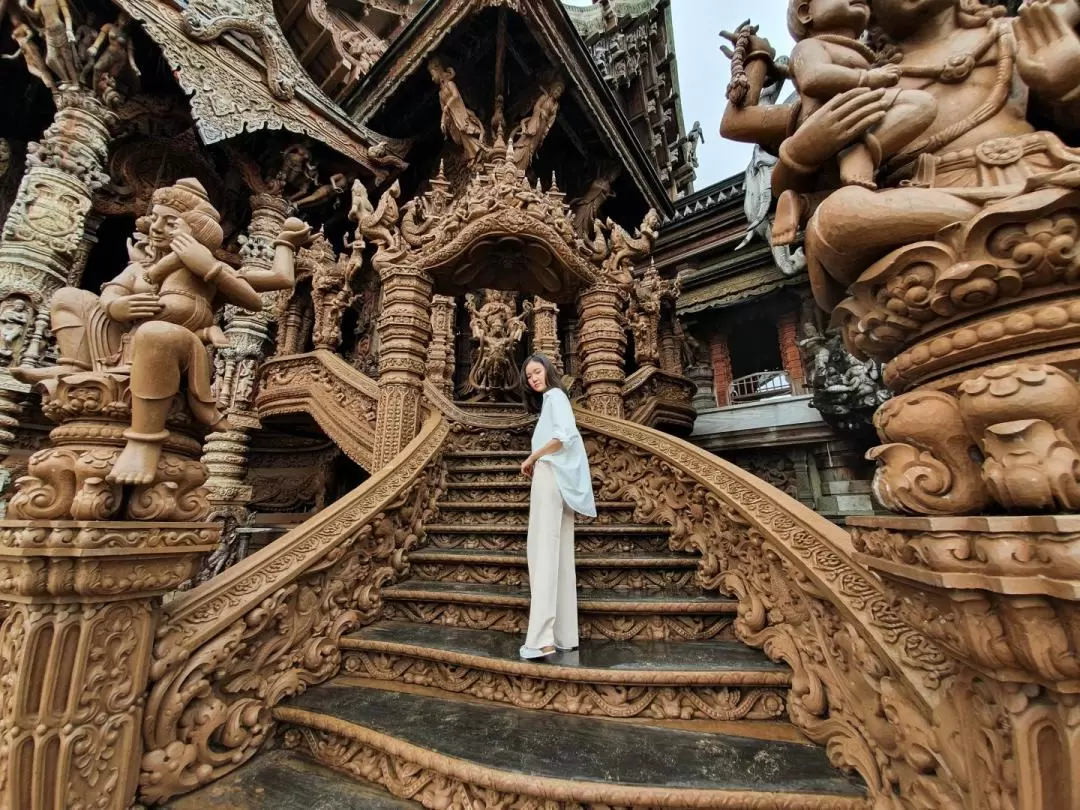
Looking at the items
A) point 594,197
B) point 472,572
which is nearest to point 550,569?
point 472,572

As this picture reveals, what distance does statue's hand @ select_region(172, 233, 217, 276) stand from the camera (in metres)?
1.88

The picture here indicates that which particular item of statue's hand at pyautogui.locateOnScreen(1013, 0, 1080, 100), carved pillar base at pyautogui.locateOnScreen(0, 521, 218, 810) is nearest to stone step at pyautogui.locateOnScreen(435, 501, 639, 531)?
carved pillar base at pyautogui.locateOnScreen(0, 521, 218, 810)

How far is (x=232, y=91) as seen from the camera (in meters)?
7.27

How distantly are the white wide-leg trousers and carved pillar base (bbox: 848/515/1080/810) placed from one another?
58.8 inches

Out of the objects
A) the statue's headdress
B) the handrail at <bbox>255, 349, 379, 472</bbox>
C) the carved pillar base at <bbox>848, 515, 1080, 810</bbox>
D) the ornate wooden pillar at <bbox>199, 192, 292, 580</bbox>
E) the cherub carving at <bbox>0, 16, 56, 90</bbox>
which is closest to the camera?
the carved pillar base at <bbox>848, 515, 1080, 810</bbox>

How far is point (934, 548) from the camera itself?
99cm

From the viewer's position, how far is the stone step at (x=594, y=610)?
7.79ft

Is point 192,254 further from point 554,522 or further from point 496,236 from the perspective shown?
point 496,236

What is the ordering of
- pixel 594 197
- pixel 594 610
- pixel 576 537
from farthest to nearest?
pixel 594 197, pixel 576 537, pixel 594 610

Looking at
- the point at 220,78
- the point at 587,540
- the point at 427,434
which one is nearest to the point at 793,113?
the point at 587,540

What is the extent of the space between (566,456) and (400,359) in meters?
2.37

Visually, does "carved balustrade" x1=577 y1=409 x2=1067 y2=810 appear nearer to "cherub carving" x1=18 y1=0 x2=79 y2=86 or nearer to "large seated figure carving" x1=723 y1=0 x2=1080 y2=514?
"large seated figure carving" x1=723 y1=0 x2=1080 y2=514

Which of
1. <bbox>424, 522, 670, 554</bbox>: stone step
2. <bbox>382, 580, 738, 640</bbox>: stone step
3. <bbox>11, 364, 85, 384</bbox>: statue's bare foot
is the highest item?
<bbox>11, 364, 85, 384</bbox>: statue's bare foot

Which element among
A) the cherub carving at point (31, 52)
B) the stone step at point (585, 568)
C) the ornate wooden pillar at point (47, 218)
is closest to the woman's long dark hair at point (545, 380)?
the stone step at point (585, 568)
